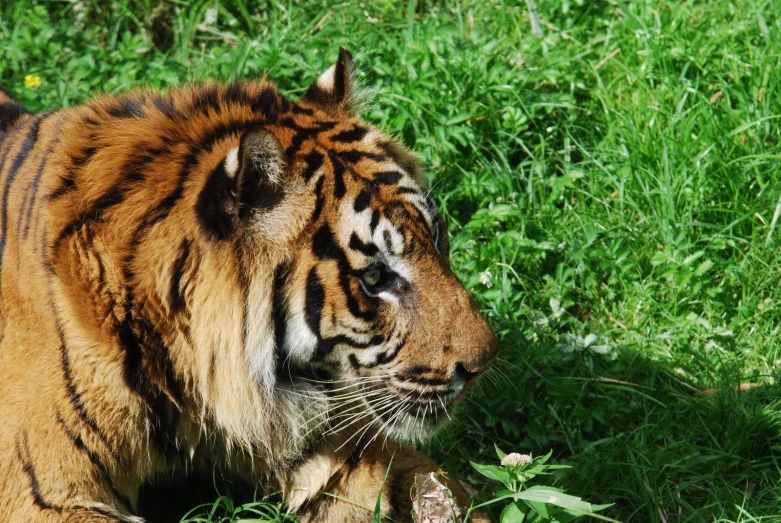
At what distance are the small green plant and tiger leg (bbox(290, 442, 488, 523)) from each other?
48 centimetres

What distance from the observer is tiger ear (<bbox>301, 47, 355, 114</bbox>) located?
3068 millimetres

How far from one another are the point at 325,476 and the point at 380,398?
1.17 feet

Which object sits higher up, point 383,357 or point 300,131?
point 300,131

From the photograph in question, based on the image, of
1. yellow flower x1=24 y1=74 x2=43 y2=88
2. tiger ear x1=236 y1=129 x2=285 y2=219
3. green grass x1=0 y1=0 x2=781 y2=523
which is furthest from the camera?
yellow flower x1=24 y1=74 x2=43 y2=88

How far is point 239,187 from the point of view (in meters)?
2.51

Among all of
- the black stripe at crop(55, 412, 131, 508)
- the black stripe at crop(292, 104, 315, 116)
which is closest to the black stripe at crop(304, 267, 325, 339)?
the black stripe at crop(292, 104, 315, 116)

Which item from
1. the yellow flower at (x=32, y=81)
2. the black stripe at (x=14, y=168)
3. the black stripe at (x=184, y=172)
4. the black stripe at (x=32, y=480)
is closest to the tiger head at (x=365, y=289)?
the black stripe at (x=184, y=172)

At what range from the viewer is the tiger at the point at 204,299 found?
8.38ft

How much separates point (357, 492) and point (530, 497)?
780 millimetres

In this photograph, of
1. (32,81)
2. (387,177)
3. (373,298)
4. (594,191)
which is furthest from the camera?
(32,81)

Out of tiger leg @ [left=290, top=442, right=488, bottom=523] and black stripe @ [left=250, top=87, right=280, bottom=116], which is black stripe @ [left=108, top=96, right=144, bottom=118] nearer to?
black stripe @ [left=250, top=87, right=280, bottom=116]

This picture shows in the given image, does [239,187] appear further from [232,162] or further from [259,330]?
[259,330]

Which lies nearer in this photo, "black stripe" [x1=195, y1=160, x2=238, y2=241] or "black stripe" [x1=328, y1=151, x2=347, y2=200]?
"black stripe" [x1=195, y1=160, x2=238, y2=241]

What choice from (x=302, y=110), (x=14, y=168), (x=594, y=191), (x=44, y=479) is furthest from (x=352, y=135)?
(x=594, y=191)
